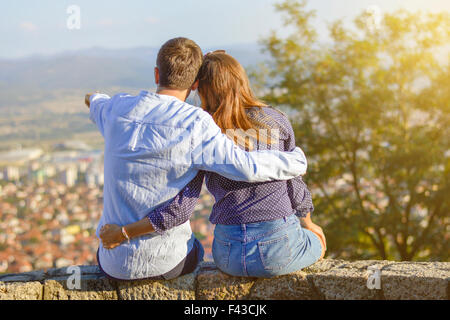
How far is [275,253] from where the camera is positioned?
6.14ft

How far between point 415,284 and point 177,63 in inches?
49.4

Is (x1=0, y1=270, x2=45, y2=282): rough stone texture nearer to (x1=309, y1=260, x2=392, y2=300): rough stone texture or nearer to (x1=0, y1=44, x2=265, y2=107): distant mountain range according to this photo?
(x1=309, y1=260, x2=392, y2=300): rough stone texture

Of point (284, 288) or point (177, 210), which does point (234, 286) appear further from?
point (177, 210)

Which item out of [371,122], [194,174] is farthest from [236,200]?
[371,122]

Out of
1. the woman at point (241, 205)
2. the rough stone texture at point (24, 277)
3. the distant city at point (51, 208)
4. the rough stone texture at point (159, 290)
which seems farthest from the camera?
the distant city at point (51, 208)

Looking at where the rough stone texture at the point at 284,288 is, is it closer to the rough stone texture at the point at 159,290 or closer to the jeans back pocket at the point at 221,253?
the jeans back pocket at the point at 221,253

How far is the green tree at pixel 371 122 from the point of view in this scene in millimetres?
8594

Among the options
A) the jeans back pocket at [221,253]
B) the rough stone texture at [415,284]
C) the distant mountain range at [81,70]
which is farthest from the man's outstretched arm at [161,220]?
the distant mountain range at [81,70]

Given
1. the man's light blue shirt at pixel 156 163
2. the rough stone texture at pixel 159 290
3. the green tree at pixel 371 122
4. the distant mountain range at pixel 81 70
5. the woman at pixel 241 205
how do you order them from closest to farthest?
the man's light blue shirt at pixel 156 163 < the woman at pixel 241 205 < the rough stone texture at pixel 159 290 < the green tree at pixel 371 122 < the distant mountain range at pixel 81 70

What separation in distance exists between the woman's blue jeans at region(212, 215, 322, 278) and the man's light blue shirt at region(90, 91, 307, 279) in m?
0.20

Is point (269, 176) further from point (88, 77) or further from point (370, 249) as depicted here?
point (88, 77)

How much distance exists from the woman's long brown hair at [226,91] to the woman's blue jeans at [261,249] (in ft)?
1.14

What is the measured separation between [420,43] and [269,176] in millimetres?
8348

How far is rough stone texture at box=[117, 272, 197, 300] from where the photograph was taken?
6.42ft
